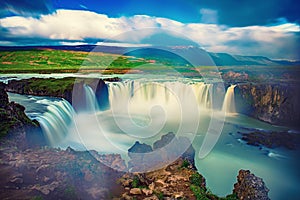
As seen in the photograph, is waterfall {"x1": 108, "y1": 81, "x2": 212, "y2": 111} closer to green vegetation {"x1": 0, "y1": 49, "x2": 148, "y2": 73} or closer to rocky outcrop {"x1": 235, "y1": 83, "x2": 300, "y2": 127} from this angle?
rocky outcrop {"x1": 235, "y1": 83, "x2": 300, "y2": 127}

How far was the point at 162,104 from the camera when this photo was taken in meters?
27.6

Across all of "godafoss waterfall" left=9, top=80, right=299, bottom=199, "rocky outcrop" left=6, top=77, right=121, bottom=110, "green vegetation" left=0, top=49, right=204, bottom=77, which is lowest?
"godafoss waterfall" left=9, top=80, right=299, bottom=199

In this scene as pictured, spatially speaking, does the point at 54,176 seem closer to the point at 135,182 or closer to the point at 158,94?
the point at 135,182

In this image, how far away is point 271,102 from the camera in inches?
970

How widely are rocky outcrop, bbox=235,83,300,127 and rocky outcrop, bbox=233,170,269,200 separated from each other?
17.2 m

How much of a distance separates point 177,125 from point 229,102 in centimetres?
940

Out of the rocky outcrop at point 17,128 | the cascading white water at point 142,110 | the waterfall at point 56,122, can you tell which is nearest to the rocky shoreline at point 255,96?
the cascading white water at point 142,110

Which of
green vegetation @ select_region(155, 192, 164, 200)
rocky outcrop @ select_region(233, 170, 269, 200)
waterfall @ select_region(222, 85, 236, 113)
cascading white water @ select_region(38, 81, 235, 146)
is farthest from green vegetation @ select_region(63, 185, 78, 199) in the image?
waterfall @ select_region(222, 85, 236, 113)

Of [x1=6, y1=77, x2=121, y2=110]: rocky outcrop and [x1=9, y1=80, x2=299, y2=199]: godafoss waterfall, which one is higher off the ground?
[x1=6, y1=77, x2=121, y2=110]: rocky outcrop

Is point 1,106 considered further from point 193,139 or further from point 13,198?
point 193,139

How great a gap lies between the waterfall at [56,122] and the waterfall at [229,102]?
17.0 meters

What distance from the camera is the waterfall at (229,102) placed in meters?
27.3

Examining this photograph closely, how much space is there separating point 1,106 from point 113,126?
31.8 feet

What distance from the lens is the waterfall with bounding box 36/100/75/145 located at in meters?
13.4
